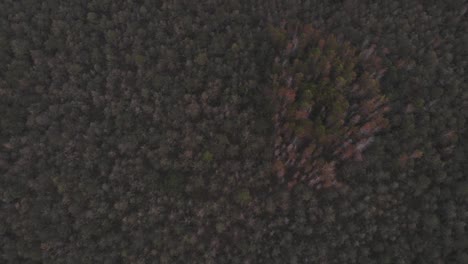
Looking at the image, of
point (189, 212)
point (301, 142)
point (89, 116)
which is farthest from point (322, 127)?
point (89, 116)

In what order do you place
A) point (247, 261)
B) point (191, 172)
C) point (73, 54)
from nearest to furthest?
point (247, 261), point (191, 172), point (73, 54)

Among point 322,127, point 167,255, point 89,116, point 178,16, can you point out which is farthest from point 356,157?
point 89,116

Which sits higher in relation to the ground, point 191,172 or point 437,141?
point 437,141

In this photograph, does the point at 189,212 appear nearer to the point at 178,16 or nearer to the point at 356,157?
the point at 356,157

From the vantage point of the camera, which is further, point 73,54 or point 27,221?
point 73,54

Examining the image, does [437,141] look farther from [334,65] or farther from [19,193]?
[19,193]

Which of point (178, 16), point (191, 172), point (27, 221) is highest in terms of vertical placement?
point (178, 16)

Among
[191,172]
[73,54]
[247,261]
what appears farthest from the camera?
[73,54]
